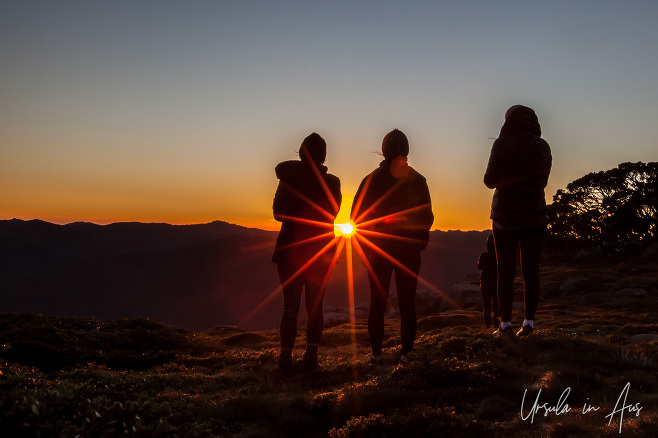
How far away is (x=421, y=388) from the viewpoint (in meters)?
5.27

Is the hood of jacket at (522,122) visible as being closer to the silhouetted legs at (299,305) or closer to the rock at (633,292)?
the silhouetted legs at (299,305)

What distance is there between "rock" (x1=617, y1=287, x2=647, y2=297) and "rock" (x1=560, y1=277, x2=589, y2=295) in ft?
11.0

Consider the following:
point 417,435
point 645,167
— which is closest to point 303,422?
point 417,435

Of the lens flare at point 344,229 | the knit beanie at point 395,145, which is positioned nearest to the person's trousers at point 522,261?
the knit beanie at point 395,145

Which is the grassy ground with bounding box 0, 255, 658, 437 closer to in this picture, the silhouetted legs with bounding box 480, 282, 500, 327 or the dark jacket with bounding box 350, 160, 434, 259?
the dark jacket with bounding box 350, 160, 434, 259

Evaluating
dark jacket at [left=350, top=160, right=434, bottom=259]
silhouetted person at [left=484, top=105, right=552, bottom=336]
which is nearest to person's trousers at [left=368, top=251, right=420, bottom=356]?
dark jacket at [left=350, top=160, right=434, bottom=259]

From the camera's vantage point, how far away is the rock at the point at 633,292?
25.6 meters

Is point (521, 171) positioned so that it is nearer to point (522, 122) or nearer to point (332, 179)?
point (522, 122)

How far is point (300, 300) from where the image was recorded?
7391mm

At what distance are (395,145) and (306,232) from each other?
223 centimetres

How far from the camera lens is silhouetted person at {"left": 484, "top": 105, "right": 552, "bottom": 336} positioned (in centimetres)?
747

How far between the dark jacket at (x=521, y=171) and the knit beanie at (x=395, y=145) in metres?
1.73

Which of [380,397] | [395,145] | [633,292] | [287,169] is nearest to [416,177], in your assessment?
[395,145]

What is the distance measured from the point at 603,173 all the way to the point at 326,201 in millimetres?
50968
